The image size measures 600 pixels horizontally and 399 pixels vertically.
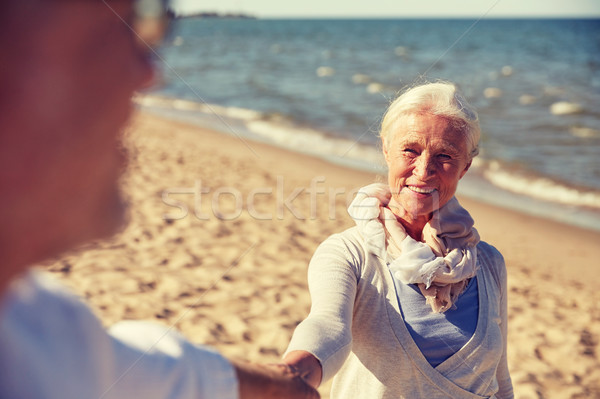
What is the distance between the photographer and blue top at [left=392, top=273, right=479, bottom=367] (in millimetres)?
1787

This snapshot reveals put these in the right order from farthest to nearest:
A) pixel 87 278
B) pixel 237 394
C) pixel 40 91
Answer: pixel 87 278, pixel 237 394, pixel 40 91

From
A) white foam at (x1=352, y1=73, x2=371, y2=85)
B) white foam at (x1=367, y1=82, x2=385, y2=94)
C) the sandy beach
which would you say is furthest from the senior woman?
white foam at (x1=352, y1=73, x2=371, y2=85)

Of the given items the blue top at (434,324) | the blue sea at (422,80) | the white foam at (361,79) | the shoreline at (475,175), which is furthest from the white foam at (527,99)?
the blue top at (434,324)

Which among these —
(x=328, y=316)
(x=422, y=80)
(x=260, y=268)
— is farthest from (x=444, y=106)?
(x=260, y=268)

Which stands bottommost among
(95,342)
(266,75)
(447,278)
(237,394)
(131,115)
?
(266,75)

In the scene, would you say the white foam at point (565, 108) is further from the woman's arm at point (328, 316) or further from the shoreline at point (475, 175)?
the woman's arm at point (328, 316)

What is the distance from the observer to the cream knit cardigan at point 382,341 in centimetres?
174

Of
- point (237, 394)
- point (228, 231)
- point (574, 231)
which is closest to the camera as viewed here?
point (237, 394)

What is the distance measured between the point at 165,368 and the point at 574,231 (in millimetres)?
6732

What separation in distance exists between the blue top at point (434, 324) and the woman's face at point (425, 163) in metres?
0.31

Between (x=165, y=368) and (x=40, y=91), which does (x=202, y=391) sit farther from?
(x=40, y=91)

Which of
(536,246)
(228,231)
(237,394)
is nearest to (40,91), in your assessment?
(237,394)

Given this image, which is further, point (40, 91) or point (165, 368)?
point (165, 368)

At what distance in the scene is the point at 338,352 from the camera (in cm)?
138
